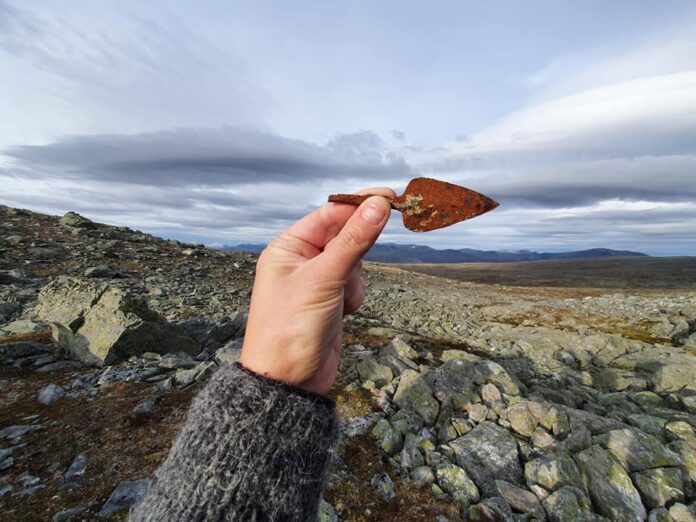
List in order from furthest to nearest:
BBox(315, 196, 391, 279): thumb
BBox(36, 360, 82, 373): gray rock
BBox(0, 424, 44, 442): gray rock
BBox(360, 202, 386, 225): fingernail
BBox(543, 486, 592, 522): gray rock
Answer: BBox(36, 360, 82, 373): gray rock → BBox(0, 424, 44, 442): gray rock → BBox(543, 486, 592, 522): gray rock → BBox(360, 202, 386, 225): fingernail → BBox(315, 196, 391, 279): thumb

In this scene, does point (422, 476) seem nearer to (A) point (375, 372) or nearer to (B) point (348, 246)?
(A) point (375, 372)

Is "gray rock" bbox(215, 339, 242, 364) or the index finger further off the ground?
the index finger

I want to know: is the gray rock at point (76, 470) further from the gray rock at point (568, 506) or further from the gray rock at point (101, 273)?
the gray rock at point (101, 273)

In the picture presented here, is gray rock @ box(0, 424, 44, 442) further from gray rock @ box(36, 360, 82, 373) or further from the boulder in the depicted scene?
gray rock @ box(36, 360, 82, 373)

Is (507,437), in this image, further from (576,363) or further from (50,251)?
(50,251)

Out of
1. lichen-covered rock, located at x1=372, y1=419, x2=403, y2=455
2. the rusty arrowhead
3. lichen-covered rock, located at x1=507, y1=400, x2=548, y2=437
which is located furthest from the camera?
lichen-covered rock, located at x1=507, y1=400, x2=548, y2=437

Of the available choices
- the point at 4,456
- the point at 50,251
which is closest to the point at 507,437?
the point at 4,456

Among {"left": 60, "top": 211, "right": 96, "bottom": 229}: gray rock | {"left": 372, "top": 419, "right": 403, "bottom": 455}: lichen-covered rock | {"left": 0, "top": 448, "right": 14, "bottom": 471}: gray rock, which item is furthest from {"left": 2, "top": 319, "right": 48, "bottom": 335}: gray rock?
{"left": 60, "top": 211, "right": 96, "bottom": 229}: gray rock
